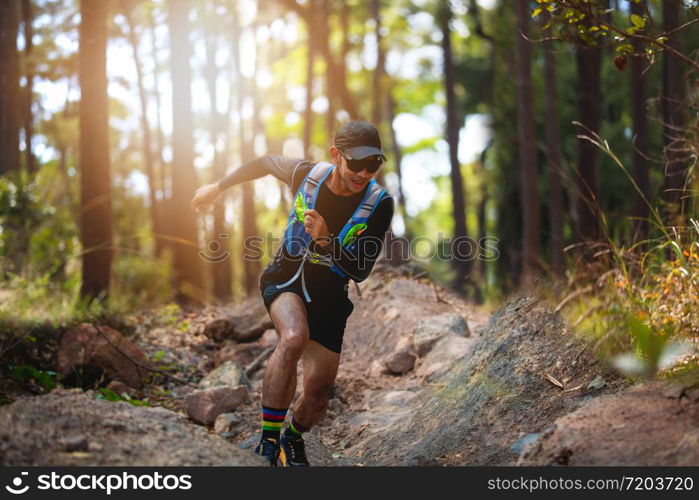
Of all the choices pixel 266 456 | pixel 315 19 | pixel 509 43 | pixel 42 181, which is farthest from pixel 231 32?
pixel 266 456

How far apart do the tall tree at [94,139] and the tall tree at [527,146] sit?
7.12 meters

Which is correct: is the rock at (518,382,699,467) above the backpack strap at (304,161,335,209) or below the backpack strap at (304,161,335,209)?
below

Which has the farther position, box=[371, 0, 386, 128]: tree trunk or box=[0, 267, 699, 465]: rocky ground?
box=[371, 0, 386, 128]: tree trunk

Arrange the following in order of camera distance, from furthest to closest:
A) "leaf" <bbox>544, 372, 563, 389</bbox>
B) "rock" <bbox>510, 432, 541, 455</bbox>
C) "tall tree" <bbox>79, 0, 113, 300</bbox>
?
"tall tree" <bbox>79, 0, 113, 300</bbox> → "leaf" <bbox>544, 372, 563, 389</bbox> → "rock" <bbox>510, 432, 541, 455</bbox>

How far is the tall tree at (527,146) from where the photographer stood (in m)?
14.8

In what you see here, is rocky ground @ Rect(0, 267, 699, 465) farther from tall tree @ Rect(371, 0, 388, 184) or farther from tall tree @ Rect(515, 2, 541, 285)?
tall tree @ Rect(371, 0, 388, 184)

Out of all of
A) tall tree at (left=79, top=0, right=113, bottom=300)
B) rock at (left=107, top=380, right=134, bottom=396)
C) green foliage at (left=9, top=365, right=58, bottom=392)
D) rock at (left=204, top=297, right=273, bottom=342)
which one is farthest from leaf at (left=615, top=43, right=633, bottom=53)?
tall tree at (left=79, top=0, right=113, bottom=300)

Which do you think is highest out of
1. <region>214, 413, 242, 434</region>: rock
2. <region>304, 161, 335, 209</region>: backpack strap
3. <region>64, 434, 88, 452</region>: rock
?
<region>304, 161, 335, 209</region>: backpack strap

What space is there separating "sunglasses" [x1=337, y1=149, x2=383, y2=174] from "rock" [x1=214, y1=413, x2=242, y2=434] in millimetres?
3034

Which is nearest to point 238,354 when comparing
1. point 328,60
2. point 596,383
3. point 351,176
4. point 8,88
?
point 351,176

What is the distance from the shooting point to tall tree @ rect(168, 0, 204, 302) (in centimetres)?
1556

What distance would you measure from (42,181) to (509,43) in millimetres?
10939

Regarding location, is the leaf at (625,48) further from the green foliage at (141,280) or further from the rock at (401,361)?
the green foliage at (141,280)
